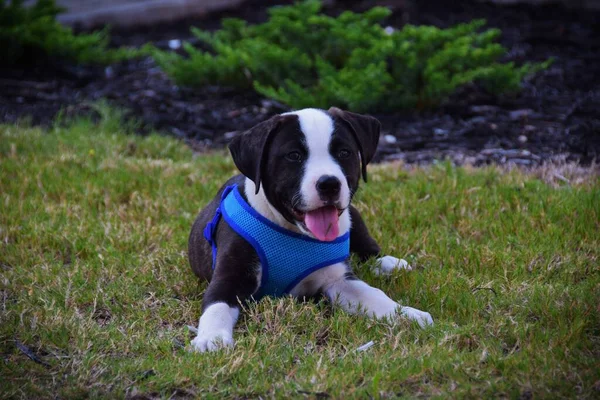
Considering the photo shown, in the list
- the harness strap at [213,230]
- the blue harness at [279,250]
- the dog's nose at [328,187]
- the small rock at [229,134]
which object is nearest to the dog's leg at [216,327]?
the blue harness at [279,250]

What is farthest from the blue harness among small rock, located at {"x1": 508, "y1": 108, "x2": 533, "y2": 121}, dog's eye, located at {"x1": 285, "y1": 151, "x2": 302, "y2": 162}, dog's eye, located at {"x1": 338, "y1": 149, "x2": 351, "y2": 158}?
small rock, located at {"x1": 508, "y1": 108, "x2": 533, "y2": 121}

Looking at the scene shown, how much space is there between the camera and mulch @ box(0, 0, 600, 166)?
706 centimetres

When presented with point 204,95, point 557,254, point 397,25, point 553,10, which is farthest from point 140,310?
point 553,10

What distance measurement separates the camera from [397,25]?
9.95 metres

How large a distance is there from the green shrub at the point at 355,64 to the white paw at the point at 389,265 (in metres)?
2.62

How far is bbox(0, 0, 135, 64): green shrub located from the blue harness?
6043 millimetres

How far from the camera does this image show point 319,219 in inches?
164

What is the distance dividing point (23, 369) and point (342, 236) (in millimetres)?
1807

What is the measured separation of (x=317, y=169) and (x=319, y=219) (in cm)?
28

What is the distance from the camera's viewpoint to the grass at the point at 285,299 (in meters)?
3.43

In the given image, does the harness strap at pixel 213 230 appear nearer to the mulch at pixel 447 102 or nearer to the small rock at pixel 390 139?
the mulch at pixel 447 102

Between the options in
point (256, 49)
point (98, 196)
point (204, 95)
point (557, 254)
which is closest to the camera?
point (557, 254)

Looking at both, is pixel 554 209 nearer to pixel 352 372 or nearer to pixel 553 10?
pixel 352 372

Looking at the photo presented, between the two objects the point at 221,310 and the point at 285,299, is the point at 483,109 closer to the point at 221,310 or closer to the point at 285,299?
the point at 285,299
